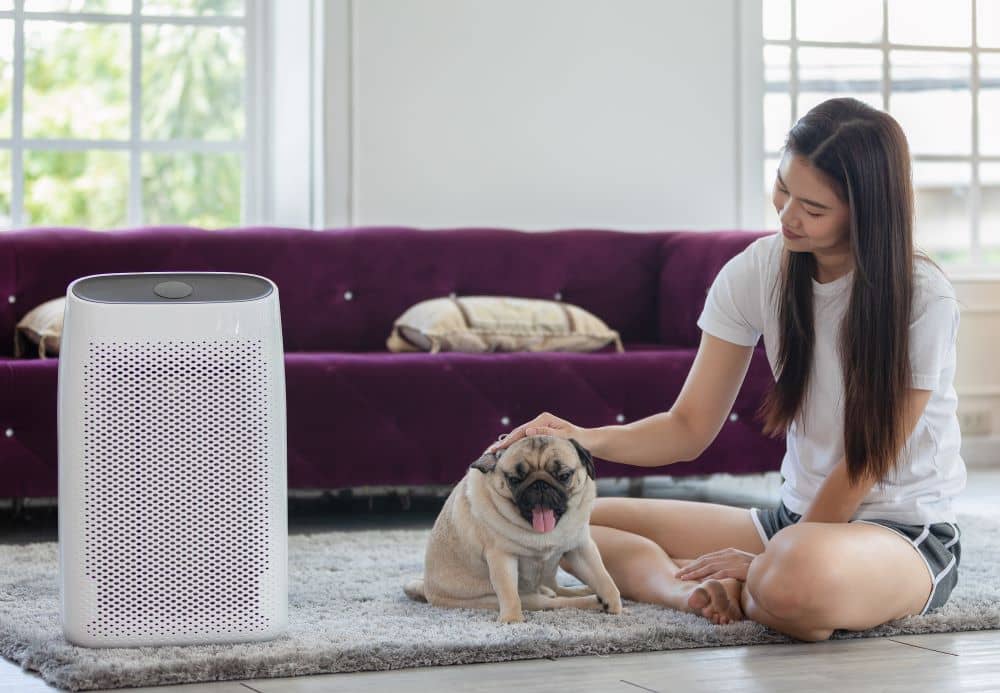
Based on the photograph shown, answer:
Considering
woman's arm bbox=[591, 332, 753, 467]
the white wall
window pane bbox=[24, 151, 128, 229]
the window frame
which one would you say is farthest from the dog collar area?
the window frame

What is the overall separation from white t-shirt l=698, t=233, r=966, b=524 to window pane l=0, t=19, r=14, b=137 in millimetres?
2922

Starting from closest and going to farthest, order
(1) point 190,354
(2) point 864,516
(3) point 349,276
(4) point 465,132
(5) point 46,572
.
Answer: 1. (1) point 190,354
2. (2) point 864,516
3. (5) point 46,572
4. (3) point 349,276
5. (4) point 465,132

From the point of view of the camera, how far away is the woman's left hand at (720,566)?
6.72ft

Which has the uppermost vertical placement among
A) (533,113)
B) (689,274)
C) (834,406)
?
(533,113)

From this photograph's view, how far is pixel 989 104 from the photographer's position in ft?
16.0

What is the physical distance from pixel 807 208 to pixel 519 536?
632mm

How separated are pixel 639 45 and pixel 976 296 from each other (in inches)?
56.7

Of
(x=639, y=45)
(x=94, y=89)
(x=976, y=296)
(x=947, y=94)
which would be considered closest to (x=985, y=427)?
(x=976, y=296)

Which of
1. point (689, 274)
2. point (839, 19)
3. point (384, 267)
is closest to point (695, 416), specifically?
point (689, 274)

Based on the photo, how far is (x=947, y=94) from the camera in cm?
485

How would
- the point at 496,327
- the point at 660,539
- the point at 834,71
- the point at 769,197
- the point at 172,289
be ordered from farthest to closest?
the point at 834,71
the point at 769,197
the point at 496,327
the point at 660,539
the point at 172,289

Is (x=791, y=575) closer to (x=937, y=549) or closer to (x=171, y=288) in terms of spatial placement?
(x=937, y=549)

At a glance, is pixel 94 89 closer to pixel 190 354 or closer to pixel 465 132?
pixel 465 132

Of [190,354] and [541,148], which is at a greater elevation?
[541,148]
